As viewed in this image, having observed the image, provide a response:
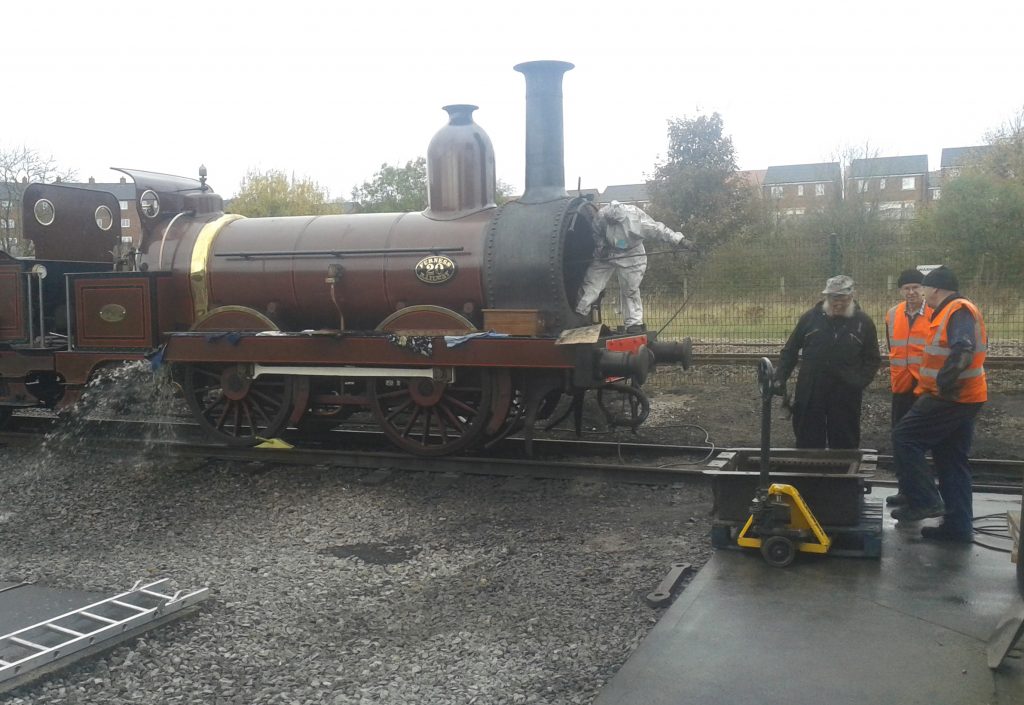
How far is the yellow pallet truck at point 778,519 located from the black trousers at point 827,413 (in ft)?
Result: 6.68

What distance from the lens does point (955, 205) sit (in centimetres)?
1808

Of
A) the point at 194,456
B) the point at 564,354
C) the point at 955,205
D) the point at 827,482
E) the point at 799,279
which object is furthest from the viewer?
the point at 955,205

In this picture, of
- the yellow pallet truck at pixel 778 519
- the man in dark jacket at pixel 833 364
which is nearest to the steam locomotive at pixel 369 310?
the man in dark jacket at pixel 833 364

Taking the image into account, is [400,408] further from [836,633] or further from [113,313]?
[836,633]

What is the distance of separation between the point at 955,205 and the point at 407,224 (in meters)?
13.9

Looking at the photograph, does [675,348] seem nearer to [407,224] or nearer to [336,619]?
[407,224]

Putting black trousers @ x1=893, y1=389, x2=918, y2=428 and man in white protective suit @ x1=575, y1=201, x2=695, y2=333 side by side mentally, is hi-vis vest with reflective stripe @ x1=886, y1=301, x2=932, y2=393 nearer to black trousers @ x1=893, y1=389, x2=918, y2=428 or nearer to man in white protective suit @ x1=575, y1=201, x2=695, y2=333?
black trousers @ x1=893, y1=389, x2=918, y2=428

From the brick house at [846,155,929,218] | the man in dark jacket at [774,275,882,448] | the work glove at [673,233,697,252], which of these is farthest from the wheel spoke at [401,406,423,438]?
the brick house at [846,155,929,218]

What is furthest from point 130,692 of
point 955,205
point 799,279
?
point 955,205

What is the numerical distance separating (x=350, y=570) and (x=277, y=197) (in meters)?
33.2

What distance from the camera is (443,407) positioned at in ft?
26.8

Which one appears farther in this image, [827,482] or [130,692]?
[827,482]

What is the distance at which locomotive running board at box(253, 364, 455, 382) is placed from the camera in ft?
26.2

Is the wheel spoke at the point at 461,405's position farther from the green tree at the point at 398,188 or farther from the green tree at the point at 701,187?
the green tree at the point at 398,188
